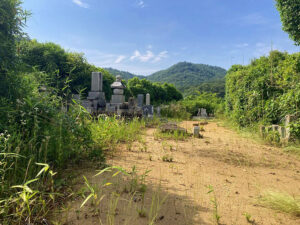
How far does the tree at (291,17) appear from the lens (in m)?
6.40

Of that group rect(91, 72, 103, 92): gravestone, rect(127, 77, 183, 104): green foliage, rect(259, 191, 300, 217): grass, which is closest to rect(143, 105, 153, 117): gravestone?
rect(91, 72, 103, 92): gravestone

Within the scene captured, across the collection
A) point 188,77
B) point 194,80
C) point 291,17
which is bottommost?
point 291,17

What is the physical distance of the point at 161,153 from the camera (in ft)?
12.5

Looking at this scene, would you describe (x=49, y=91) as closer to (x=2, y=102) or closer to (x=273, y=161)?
(x=2, y=102)

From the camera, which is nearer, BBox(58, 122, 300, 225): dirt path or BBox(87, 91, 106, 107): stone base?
BBox(58, 122, 300, 225): dirt path

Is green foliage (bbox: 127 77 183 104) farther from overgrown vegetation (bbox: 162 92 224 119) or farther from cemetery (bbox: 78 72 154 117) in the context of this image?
cemetery (bbox: 78 72 154 117)

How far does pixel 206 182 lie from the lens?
2545 millimetres

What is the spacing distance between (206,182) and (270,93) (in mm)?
4842

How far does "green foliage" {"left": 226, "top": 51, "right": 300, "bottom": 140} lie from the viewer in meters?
5.04

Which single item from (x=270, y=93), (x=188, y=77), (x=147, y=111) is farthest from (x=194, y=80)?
(x=270, y=93)

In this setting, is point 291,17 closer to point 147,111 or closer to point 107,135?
point 147,111

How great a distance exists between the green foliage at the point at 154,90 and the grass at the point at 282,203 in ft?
65.8

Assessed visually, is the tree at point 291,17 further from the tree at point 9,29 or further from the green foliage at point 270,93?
the tree at point 9,29

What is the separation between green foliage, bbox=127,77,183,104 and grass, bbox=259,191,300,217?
20.0 meters
